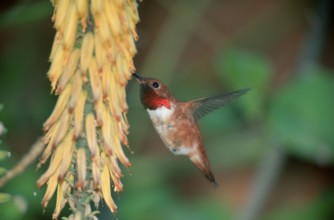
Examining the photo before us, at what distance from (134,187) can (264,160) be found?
1.27 metres

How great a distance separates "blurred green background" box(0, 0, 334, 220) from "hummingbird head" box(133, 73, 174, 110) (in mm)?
1555

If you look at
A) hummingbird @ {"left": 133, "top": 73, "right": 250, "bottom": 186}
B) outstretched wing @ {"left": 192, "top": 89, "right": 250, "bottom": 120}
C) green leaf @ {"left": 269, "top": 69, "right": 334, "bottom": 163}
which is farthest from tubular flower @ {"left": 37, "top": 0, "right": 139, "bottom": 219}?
green leaf @ {"left": 269, "top": 69, "right": 334, "bottom": 163}

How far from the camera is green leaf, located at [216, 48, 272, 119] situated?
6.08 meters

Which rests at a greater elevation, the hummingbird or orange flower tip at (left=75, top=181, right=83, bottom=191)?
orange flower tip at (left=75, top=181, right=83, bottom=191)

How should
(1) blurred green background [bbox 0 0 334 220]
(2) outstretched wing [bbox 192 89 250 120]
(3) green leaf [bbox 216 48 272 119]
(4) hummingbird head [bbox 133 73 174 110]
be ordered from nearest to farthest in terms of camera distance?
1. (4) hummingbird head [bbox 133 73 174 110]
2. (2) outstretched wing [bbox 192 89 250 120]
3. (3) green leaf [bbox 216 48 272 119]
4. (1) blurred green background [bbox 0 0 334 220]

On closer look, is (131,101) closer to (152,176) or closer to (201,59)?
(152,176)

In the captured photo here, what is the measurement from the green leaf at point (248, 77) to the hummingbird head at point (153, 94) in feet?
6.56

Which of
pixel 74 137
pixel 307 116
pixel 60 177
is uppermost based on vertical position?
pixel 74 137

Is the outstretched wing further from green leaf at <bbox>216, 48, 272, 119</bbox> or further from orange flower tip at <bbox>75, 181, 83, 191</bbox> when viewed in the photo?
orange flower tip at <bbox>75, 181, 83, 191</bbox>

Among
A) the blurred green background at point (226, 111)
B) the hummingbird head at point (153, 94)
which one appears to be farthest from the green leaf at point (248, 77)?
the hummingbird head at point (153, 94)

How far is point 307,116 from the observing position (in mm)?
6500

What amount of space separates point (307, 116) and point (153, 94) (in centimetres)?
276

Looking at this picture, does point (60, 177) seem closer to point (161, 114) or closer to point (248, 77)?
A: point (161, 114)

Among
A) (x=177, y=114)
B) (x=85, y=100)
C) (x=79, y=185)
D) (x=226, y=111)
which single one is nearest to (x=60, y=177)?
(x=79, y=185)
